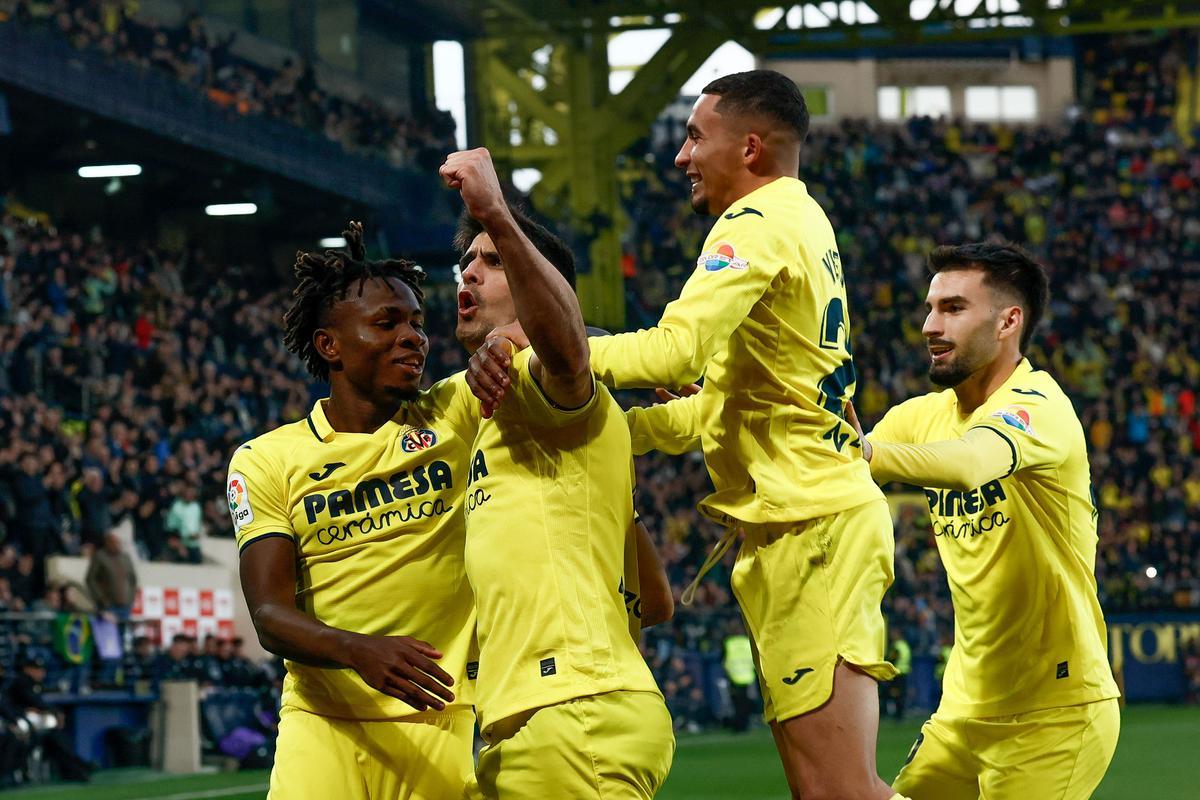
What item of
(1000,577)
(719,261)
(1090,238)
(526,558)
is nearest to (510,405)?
(526,558)

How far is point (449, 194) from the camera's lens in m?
28.9

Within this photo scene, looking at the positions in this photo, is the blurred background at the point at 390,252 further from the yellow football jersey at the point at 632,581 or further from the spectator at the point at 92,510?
the yellow football jersey at the point at 632,581

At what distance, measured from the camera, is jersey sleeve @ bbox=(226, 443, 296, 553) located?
482 cm

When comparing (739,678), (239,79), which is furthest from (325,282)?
(239,79)

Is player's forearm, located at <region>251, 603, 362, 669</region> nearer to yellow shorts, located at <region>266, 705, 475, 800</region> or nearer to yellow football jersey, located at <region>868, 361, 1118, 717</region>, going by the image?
yellow shorts, located at <region>266, 705, 475, 800</region>

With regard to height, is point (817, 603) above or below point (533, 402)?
below

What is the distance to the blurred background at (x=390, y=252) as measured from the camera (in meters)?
16.9

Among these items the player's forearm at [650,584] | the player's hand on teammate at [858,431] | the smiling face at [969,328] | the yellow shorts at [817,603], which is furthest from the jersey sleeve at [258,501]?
the smiling face at [969,328]

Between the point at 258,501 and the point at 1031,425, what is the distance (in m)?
2.31

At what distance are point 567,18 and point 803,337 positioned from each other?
23416 millimetres

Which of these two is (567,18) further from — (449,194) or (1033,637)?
(1033,637)

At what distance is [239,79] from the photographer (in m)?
27.0

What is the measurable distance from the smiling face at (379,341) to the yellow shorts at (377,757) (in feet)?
3.05

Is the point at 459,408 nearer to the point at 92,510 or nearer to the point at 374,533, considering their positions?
the point at 374,533
